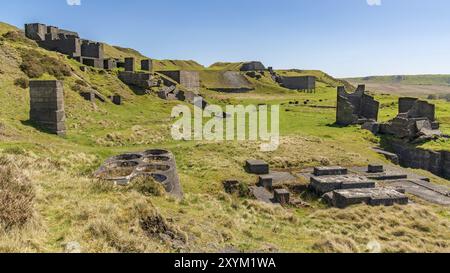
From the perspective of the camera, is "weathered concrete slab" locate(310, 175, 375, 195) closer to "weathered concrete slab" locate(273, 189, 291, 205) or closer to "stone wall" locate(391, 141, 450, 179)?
"weathered concrete slab" locate(273, 189, 291, 205)

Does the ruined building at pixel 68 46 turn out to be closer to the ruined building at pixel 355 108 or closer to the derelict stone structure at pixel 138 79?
the derelict stone structure at pixel 138 79

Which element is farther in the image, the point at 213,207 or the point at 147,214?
the point at 213,207

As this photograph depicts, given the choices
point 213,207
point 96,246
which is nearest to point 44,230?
point 96,246

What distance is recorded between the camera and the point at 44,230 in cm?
857

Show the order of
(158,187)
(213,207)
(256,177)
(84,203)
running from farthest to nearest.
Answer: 1. (256,177)
2. (213,207)
3. (158,187)
4. (84,203)

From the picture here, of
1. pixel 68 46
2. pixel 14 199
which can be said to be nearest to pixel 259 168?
pixel 14 199

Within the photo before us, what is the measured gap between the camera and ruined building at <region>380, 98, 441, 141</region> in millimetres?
36603

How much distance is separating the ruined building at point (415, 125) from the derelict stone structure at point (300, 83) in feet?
189

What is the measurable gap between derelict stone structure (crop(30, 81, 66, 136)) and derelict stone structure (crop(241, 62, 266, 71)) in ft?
326

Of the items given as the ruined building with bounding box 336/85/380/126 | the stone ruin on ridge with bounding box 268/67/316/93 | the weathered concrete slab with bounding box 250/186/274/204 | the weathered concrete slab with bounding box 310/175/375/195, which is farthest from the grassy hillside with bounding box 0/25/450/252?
the stone ruin on ridge with bounding box 268/67/316/93

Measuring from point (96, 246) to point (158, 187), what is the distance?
22.2ft

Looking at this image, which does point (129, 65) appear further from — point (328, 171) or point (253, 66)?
point (253, 66)

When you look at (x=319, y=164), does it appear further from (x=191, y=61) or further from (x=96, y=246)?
(x=191, y=61)

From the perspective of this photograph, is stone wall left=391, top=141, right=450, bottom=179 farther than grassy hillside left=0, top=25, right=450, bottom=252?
Yes
